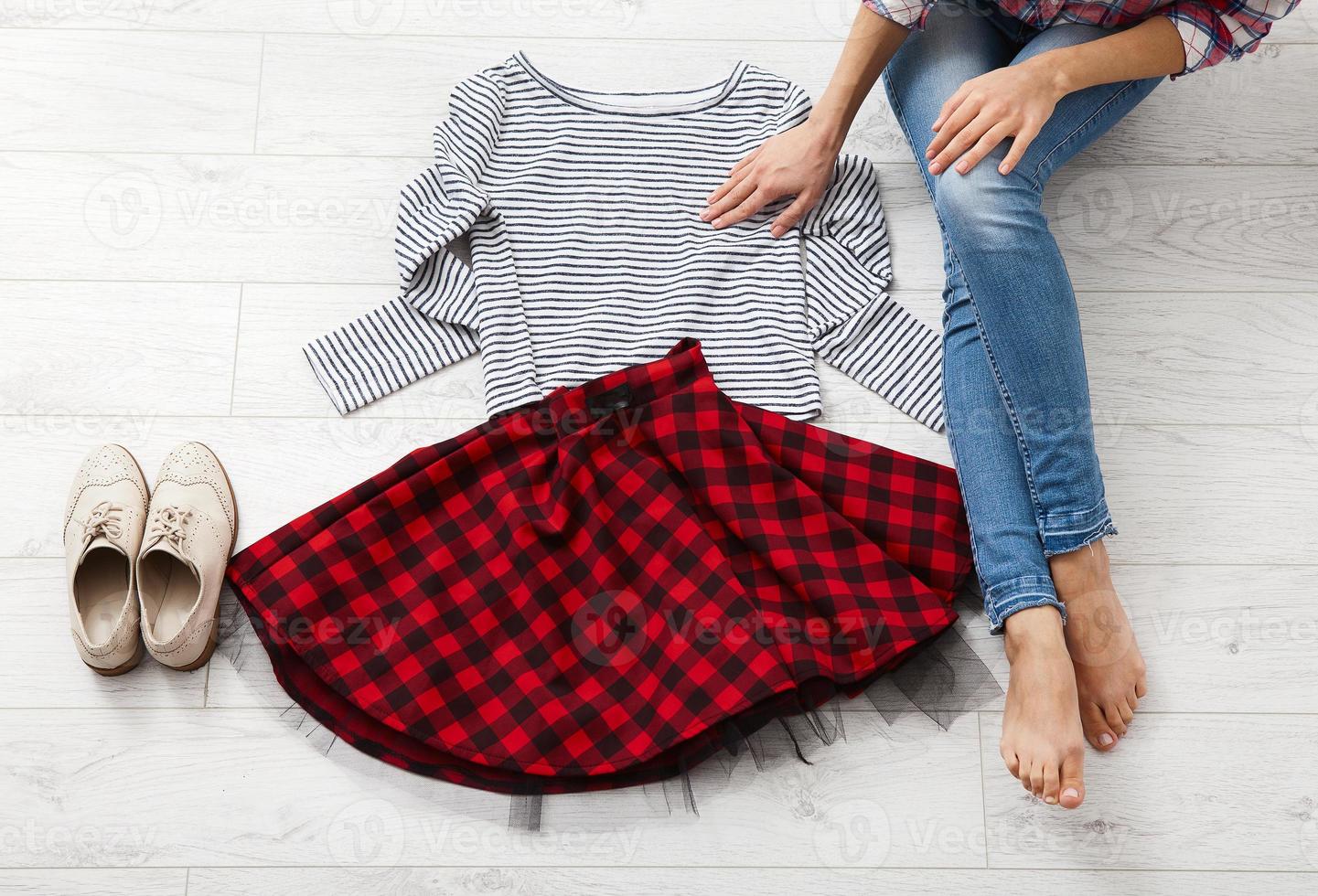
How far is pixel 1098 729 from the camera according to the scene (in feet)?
3.32

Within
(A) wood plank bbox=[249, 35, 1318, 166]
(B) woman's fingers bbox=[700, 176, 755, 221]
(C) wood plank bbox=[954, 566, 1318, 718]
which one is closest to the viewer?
(C) wood plank bbox=[954, 566, 1318, 718]

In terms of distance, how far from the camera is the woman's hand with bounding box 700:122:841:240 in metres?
1.14

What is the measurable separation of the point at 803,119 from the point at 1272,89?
0.63 m

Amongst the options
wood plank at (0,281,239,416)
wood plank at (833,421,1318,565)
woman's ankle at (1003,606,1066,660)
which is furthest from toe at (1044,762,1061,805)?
wood plank at (0,281,239,416)

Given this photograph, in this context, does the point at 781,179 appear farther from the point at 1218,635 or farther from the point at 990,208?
the point at 1218,635

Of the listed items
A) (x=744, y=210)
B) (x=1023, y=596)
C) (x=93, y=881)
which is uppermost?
(x=744, y=210)

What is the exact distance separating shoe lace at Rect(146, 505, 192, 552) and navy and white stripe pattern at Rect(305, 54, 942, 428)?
0.66 ft

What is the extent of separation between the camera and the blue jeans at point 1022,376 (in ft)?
3.18

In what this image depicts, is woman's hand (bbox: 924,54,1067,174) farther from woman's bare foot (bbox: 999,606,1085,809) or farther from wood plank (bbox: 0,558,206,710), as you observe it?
wood plank (bbox: 0,558,206,710)

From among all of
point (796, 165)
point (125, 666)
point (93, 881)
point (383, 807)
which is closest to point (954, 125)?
point (796, 165)

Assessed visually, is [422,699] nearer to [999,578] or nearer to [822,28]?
[999,578]

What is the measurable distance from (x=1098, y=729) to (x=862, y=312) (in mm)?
514

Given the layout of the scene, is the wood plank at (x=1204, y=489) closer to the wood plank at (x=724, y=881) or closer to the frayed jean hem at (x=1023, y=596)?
the frayed jean hem at (x=1023, y=596)

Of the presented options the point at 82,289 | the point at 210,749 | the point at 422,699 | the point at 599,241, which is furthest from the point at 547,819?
the point at 82,289
